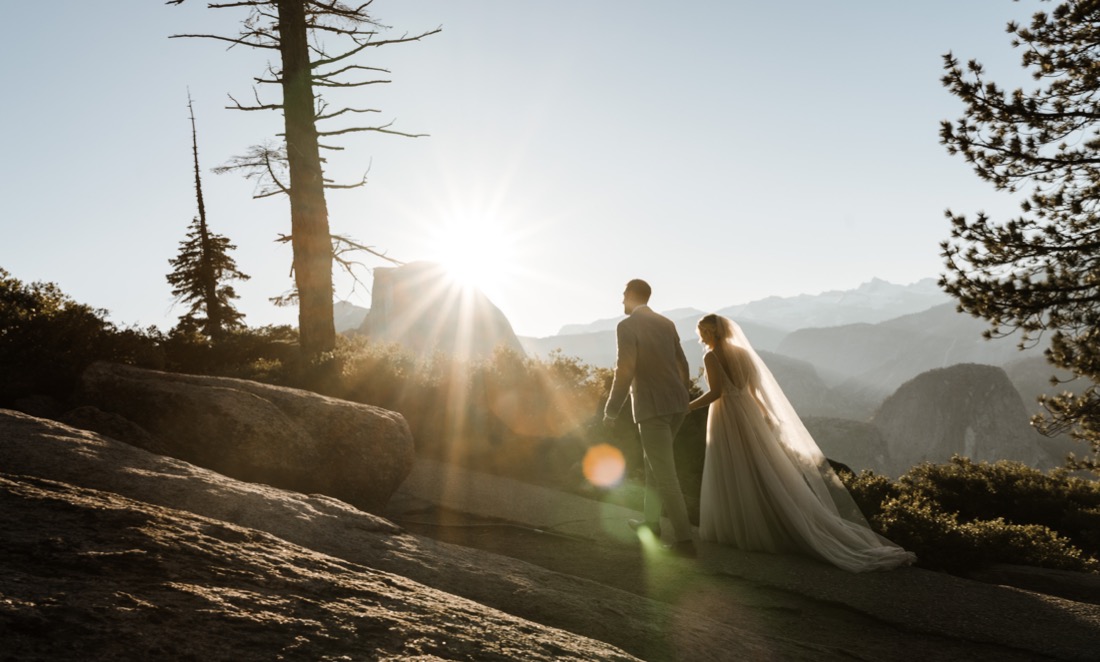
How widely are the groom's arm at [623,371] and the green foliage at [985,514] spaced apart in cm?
363

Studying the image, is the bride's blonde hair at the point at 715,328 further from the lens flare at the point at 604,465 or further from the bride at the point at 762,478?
the lens flare at the point at 604,465

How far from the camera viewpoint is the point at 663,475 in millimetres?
6270

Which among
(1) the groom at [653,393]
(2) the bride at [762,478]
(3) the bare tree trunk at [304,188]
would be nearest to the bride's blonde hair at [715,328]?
(2) the bride at [762,478]

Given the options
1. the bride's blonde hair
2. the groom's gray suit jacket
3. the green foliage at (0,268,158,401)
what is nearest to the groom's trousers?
the groom's gray suit jacket

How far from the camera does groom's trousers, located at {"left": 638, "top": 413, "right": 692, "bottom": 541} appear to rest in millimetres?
6156

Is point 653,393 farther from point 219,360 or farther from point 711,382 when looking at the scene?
point 219,360

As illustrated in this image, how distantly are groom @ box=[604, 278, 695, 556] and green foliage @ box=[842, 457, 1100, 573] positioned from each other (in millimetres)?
2980

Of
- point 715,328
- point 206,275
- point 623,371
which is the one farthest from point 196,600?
point 206,275

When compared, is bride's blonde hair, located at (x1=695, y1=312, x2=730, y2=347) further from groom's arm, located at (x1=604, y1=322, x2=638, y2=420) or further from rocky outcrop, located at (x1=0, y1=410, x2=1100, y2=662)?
rocky outcrop, located at (x1=0, y1=410, x2=1100, y2=662)

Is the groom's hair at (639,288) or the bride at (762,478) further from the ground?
the groom's hair at (639,288)

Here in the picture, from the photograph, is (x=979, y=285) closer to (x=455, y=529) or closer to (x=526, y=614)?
(x=455, y=529)

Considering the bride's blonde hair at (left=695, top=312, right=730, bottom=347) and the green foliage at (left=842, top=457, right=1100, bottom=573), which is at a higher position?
the bride's blonde hair at (left=695, top=312, right=730, bottom=347)

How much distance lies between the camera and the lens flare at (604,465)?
1005 cm

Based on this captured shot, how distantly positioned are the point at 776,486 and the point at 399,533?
4.02 meters
